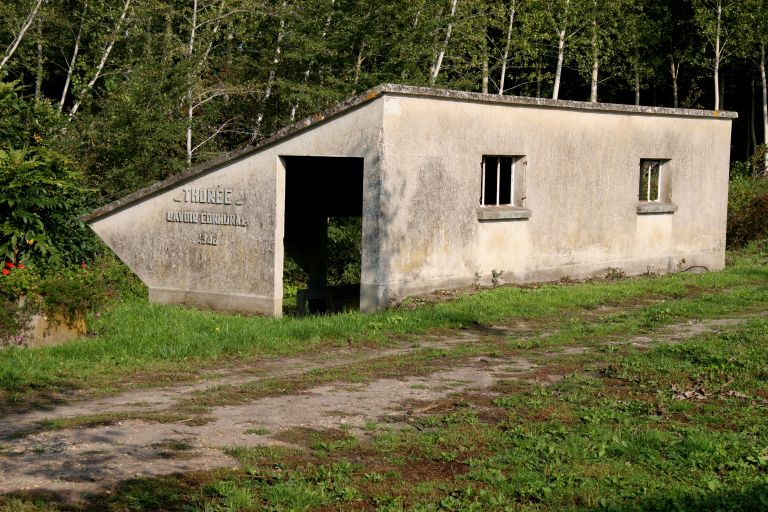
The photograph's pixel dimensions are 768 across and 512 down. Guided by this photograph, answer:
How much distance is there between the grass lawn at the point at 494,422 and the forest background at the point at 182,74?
2115 millimetres

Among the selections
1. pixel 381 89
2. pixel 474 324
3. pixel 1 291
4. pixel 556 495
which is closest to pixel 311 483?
pixel 556 495

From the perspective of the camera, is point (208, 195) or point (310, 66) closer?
point (208, 195)

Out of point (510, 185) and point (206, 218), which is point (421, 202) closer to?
point (510, 185)

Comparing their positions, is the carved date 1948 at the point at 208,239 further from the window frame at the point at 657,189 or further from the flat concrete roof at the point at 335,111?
the window frame at the point at 657,189

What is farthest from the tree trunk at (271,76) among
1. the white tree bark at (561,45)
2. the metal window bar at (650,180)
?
the white tree bark at (561,45)

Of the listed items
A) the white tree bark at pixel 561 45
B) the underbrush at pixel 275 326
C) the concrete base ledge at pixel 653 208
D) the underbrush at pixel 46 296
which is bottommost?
the underbrush at pixel 275 326

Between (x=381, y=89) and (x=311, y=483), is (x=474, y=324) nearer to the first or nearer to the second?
(x=381, y=89)

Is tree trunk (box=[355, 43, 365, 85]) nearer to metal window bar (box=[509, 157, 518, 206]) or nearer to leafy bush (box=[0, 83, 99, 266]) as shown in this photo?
metal window bar (box=[509, 157, 518, 206])

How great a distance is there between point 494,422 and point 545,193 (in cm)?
1022

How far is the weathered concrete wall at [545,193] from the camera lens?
15000 millimetres

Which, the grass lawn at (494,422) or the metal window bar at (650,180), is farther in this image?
the metal window bar at (650,180)

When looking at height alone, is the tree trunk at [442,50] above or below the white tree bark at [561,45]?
below

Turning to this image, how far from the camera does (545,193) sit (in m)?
17.8

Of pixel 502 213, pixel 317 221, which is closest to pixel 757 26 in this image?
pixel 317 221
